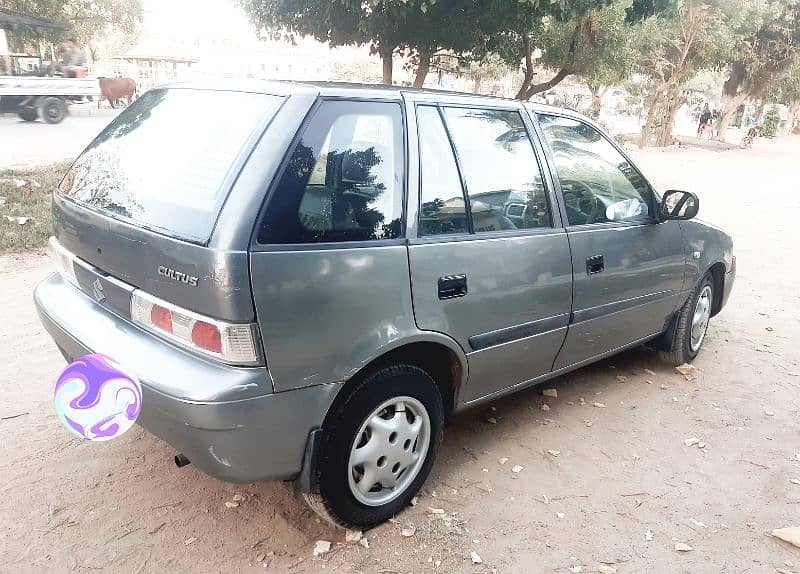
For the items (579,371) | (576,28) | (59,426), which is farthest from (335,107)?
(576,28)

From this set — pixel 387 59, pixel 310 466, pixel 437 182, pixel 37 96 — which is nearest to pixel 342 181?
pixel 437 182

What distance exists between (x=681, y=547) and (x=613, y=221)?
5.55 feet

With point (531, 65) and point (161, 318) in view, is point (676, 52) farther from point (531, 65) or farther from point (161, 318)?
point (161, 318)

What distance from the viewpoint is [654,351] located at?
4609mm

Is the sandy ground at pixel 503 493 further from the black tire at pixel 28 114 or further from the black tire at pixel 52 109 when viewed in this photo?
the black tire at pixel 28 114

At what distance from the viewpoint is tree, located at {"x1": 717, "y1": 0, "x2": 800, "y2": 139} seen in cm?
2302

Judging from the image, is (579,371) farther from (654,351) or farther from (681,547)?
(681,547)

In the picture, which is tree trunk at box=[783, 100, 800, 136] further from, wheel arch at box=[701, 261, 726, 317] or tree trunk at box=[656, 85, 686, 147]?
wheel arch at box=[701, 261, 726, 317]

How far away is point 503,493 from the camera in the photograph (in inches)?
117

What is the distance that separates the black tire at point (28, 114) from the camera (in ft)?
60.4

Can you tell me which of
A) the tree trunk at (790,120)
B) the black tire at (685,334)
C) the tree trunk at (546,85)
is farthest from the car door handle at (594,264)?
the tree trunk at (790,120)

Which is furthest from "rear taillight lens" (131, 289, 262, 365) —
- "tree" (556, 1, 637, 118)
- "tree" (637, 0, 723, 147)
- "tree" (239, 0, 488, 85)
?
"tree" (637, 0, 723, 147)

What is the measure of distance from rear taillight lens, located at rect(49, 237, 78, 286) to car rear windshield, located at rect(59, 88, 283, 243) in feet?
0.83

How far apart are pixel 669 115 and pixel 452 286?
27006mm
